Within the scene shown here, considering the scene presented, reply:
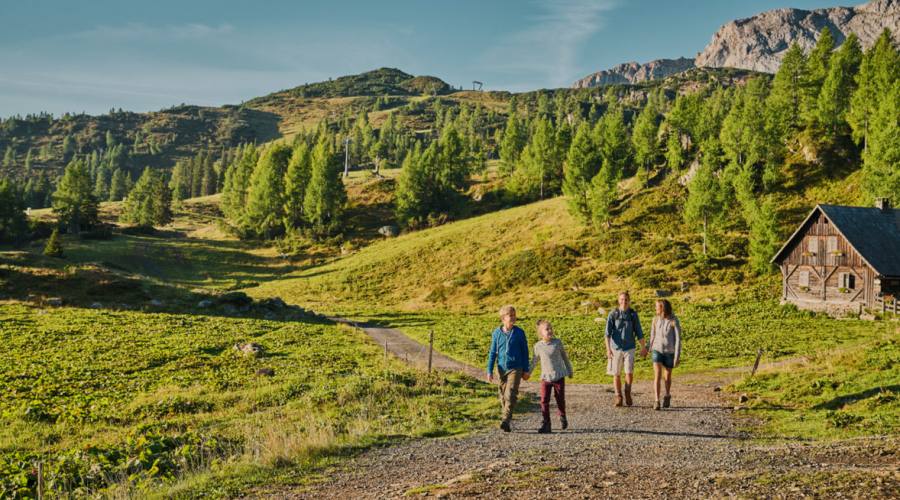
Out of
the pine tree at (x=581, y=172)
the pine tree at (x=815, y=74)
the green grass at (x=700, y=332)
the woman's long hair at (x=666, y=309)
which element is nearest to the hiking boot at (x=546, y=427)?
the woman's long hair at (x=666, y=309)

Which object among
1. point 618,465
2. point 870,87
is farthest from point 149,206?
point 870,87

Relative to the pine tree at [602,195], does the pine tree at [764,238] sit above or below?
below

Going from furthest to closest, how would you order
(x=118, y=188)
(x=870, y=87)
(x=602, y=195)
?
(x=118, y=188) < (x=870, y=87) < (x=602, y=195)

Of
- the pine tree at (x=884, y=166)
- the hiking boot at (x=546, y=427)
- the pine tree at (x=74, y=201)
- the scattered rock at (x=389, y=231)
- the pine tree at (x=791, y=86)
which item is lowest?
the hiking boot at (x=546, y=427)

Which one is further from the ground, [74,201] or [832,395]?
[74,201]

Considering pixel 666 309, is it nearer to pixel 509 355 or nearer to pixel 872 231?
pixel 509 355

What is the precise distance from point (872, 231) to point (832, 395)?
36856 mm

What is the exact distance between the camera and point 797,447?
9.84 m

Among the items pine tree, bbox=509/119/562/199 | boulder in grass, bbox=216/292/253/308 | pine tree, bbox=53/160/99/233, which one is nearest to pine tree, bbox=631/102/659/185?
→ pine tree, bbox=509/119/562/199

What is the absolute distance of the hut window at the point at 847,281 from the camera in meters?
43.0

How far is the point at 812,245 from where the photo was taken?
1784 inches

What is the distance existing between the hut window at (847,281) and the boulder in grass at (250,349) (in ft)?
141

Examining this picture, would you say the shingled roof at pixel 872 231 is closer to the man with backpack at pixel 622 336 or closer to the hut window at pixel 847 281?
the hut window at pixel 847 281

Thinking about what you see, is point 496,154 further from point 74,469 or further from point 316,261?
point 74,469
